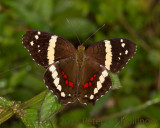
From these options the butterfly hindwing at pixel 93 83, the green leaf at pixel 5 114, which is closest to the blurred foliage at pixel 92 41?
the butterfly hindwing at pixel 93 83

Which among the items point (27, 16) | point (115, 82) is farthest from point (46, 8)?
point (115, 82)

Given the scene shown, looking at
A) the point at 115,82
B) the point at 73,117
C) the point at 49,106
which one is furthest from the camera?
the point at 73,117

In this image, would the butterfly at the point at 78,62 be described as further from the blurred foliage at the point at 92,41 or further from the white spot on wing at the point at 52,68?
the blurred foliage at the point at 92,41

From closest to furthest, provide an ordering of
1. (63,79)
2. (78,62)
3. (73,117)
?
1. (63,79)
2. (78,62)
3. (73,117)

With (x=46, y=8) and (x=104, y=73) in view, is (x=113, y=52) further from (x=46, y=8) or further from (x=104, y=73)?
(x=46, y=8)

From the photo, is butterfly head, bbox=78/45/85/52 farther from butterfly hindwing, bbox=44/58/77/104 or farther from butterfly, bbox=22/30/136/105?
butterfly hindwing, bbox=44/58/77/104

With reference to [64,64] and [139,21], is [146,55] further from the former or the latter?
[64,64]

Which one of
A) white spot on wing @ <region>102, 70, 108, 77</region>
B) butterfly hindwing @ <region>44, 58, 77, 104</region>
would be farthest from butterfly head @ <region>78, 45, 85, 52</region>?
white spot on wing @ <region>102, 70, 108, 77</region>
